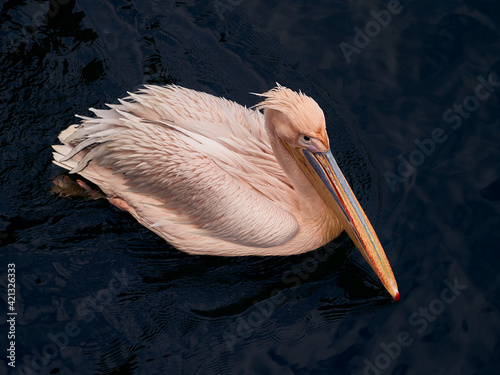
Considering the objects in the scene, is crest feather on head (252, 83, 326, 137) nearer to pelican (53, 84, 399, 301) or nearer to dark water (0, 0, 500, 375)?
pelican (53, 84, 399, 301)

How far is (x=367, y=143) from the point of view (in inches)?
244

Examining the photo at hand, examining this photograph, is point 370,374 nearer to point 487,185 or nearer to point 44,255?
point 487,185

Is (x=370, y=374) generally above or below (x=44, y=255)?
above

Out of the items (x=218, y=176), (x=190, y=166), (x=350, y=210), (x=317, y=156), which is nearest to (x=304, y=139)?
(x=317, y=156)

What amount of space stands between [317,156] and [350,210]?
48 centimetres

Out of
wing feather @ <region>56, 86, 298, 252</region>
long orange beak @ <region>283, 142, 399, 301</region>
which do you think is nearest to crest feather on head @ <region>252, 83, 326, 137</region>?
long orange beak @ <region>283, 142, 399, 301</region>

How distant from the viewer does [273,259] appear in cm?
550

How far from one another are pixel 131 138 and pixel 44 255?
4.01 ft

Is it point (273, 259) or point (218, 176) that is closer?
point (218, 176)

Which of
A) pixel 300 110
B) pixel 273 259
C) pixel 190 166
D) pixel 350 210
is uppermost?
pixel 300 110

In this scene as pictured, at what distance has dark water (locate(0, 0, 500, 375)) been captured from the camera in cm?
498

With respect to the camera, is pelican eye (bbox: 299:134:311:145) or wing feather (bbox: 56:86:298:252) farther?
wing feather (bbox: 56:86:298:252)

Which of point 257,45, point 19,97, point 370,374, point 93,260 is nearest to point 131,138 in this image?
point 93,260

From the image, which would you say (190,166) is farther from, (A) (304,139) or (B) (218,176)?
(A) (304,139)
